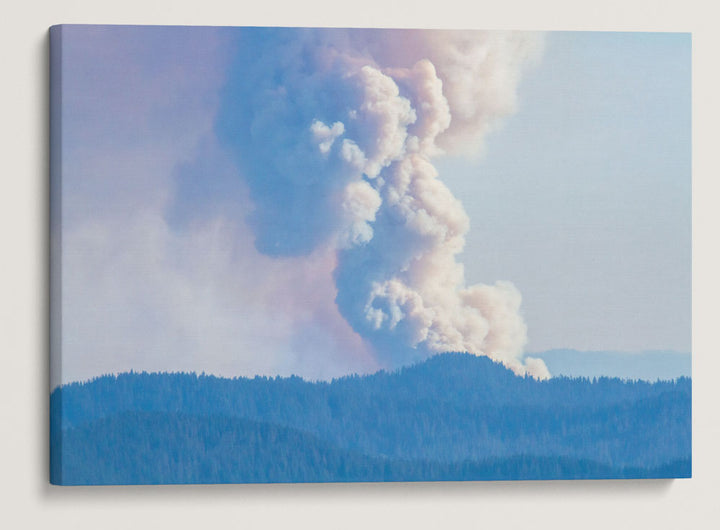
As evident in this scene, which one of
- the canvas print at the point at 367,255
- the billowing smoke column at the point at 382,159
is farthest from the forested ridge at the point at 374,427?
the billowing smoke column at the point at 382,159

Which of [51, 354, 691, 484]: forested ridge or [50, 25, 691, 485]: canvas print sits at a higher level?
[50, 25, 691, 485]: canvas print

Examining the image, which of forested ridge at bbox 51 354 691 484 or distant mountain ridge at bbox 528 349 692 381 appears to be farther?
distant mountain ridge at bbox 528 349 692 381

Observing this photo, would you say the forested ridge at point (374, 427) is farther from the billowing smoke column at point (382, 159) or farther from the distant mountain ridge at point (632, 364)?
the billowing smoke column at point (382, 159)

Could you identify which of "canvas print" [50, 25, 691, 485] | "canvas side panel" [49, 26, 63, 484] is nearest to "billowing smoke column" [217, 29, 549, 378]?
"canvas print" [50, 25, 691, 485]

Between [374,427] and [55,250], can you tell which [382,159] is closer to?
[374,427]

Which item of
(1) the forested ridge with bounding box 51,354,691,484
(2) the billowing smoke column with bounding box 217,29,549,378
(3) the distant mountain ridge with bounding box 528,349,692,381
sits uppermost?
(2) the billowing smoke column with bounding box 217,29,549,378

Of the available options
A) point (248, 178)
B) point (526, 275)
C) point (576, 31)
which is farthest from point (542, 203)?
point (248, 178)

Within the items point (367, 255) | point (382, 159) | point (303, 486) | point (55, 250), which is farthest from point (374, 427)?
point (55, 250)

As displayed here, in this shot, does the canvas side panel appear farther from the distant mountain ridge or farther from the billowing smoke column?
the distant mountain ridge
